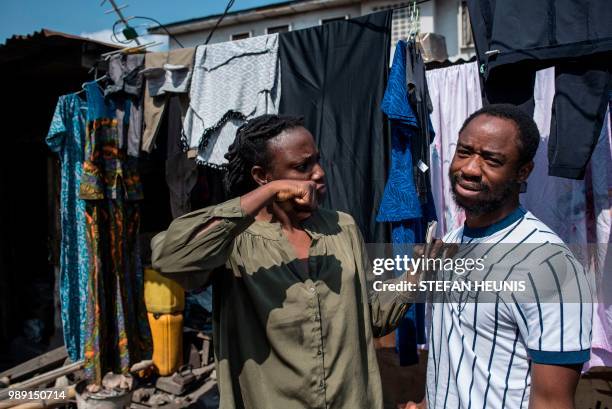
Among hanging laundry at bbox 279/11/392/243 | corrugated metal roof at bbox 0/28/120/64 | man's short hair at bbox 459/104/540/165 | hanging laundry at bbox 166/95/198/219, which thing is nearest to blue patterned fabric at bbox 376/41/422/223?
hanging laundry at bbox 279/11/392/243

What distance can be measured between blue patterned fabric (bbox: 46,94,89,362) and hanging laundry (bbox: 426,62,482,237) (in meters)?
2.84

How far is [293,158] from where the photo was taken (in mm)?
1674

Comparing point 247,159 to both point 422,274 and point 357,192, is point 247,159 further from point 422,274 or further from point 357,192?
point 357,192

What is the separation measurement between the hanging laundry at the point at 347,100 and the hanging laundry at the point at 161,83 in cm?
77

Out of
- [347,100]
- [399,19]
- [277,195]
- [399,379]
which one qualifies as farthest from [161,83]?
[399,19]

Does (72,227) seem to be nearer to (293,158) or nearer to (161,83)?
(161,83)

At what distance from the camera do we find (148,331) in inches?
170

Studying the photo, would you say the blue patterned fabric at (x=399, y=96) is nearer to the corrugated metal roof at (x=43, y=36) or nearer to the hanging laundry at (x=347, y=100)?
the hanging laundry at (x=347, y=100)

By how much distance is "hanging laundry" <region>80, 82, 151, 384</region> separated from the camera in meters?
3.78

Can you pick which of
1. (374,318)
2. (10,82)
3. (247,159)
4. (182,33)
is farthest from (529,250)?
(182,33)

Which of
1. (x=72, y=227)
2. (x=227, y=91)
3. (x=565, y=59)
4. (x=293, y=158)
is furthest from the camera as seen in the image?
(x=72, y=227)

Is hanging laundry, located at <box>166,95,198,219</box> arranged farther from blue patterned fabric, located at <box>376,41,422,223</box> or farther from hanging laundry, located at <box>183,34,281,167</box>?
blue patterned fabric, located at <box>376,41,422,223</box>

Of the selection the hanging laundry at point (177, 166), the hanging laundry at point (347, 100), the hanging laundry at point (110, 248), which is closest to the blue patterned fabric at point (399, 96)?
the hanging laundry at point (347, 100)

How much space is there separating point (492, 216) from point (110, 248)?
3445mm
